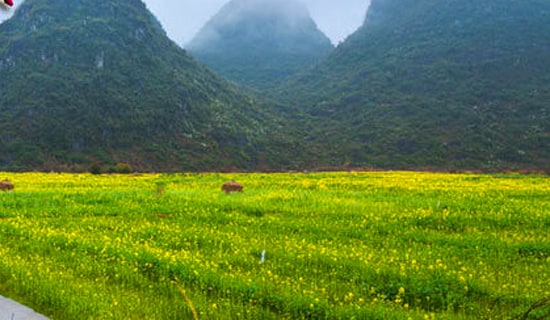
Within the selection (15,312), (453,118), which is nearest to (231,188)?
(15,312)

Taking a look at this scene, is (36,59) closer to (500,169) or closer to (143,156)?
(143,156)

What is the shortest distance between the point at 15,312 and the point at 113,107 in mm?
143680

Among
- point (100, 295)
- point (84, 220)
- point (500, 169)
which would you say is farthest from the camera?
point (500, 169)

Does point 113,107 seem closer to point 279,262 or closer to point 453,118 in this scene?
point 453,118

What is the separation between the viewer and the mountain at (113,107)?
12419cm

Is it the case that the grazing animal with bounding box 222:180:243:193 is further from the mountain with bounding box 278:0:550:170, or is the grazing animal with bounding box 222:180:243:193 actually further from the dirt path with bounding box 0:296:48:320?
the mountain with bounding box 278:0:550:170

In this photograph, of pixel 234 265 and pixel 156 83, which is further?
pixel 156 83

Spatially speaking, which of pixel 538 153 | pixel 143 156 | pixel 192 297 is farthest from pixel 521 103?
pixel 192 297

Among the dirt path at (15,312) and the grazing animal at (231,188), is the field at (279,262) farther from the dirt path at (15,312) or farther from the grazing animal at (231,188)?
the grazing animal at (231,188)

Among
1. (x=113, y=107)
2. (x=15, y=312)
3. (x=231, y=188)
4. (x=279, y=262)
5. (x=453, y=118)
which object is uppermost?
(x=453, y=118)

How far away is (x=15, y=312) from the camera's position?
855cm

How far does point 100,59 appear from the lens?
6693 inches

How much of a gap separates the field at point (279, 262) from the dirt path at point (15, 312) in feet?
0.81

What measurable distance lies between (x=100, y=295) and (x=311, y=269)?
4.36m
